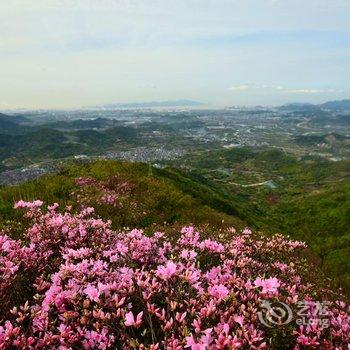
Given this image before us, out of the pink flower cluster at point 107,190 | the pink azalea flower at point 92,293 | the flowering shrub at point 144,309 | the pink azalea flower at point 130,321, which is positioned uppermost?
the pink azalea flower at point 92,293

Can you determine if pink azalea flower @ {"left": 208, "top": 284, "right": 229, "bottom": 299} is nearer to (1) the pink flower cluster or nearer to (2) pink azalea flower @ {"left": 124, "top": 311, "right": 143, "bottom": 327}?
(2) pink azalea flower @ {"left": 124, "top": 311, "right": 143, "bottom": 327}

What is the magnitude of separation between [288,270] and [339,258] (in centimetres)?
6385

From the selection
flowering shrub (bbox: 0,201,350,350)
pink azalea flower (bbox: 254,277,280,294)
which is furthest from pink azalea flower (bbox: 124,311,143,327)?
pink azalea flower (bbox: 254,277,280,294)

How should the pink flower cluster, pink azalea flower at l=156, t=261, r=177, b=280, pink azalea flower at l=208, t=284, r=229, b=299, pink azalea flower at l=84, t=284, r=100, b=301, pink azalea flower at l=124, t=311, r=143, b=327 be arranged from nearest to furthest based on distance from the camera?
1. pink azalea flower at l=124, t=311, r=143, b=327
2. pink azalea flower at l=84, t=284, r=100, b=301
3. pink azalea flower at l=208, t=284, r=229, b=299
4. pink azalea flower at l=156, t=261, r=177, b=280
5. the pink flower cluster

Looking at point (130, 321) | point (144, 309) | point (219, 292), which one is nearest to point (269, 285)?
point (219, 292)

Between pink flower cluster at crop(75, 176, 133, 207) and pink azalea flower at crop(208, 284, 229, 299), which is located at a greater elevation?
pink azalea flower at crop(208, 284, 229, 299)

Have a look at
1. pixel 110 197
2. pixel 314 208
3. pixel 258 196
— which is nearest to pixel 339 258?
pixel 110 197

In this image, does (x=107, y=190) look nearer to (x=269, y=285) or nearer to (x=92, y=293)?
(x=92, y=293)

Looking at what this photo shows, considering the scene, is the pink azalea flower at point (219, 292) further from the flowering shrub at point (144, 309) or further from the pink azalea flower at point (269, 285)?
the pink azalea flower at point (269, 285)

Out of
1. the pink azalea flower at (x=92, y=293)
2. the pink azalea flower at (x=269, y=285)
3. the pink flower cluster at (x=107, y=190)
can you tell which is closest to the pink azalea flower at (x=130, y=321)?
the pink azalea flower at (x=92, y=293)

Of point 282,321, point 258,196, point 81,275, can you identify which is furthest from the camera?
point 258,196

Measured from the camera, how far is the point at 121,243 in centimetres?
721

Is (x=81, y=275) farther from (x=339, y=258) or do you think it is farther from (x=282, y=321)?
(x=339, y=258)

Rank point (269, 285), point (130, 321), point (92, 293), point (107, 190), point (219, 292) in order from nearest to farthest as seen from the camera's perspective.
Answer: point (130, 321) → point (92, 293) → point (219, 292) → point (269, 285) → point (107, 190)
